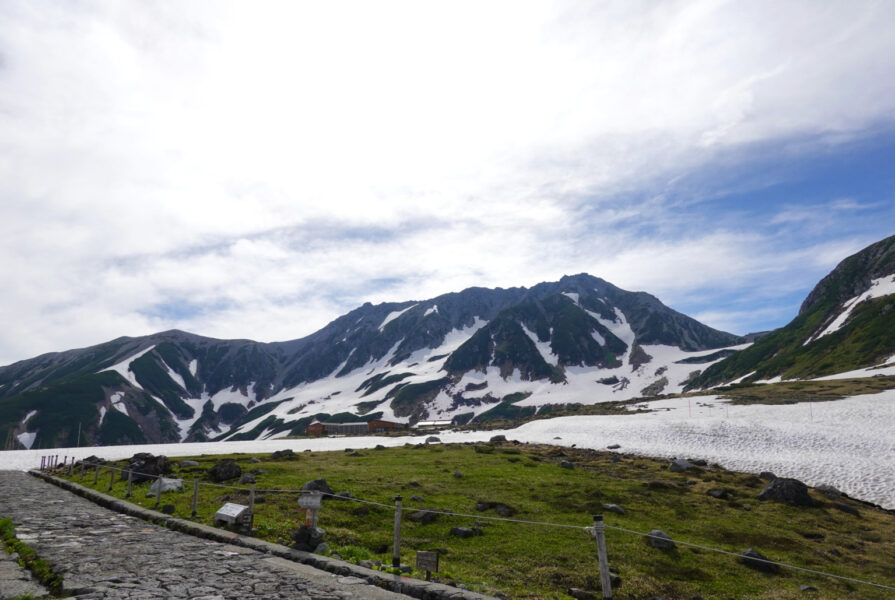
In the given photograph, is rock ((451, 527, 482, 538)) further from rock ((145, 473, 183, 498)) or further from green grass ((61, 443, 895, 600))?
rock ((145, 473, 183, 498))

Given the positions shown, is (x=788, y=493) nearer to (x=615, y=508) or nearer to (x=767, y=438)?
(x=615, y=508)

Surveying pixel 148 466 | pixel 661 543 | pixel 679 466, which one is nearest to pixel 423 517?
pixel 661 543

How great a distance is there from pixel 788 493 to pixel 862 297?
20921 cm

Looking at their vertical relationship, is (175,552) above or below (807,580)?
above

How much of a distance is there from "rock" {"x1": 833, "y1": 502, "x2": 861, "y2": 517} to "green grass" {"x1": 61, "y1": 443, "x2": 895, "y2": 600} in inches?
19.5

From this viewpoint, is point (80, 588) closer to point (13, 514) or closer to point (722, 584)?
point (13, 514)

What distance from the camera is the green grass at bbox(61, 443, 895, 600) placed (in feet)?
63.9

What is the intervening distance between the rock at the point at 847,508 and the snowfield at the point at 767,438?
3.87 meters

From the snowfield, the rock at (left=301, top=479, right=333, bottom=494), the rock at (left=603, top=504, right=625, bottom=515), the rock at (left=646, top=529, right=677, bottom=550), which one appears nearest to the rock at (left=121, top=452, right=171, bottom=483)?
the rock at (left=301, top=479, right=333, bottom=494)

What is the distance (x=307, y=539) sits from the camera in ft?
54.1

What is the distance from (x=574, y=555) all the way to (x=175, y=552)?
1630 centimetres

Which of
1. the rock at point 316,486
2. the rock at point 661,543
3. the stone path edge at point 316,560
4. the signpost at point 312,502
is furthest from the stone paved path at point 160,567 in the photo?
the rock at point 661,543

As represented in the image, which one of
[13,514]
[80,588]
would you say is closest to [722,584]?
[80,588]

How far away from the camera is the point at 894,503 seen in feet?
120
